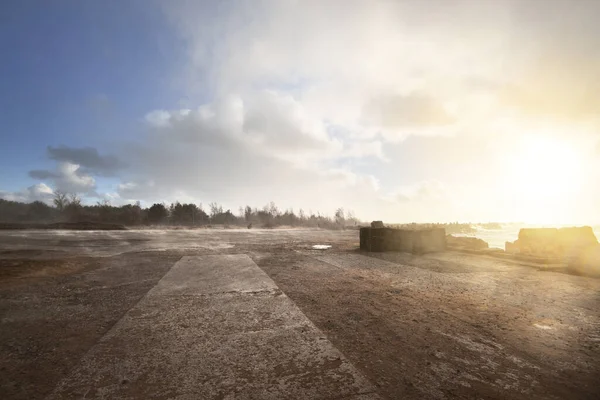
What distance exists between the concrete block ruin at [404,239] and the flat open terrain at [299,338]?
6.50m

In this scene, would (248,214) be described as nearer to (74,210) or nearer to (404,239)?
(74,210)

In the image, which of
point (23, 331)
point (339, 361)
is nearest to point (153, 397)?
point (339, 361)

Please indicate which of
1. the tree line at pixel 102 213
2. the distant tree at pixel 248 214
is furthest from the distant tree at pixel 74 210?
the distant tree at pixel 248 214

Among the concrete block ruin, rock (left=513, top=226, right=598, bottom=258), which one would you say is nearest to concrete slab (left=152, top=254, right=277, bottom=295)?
the concrete block ruin

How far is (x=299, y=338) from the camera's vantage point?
357 centimetres

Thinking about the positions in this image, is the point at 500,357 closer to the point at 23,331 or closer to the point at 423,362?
the point at 423,362

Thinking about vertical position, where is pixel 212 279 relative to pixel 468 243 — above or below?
below

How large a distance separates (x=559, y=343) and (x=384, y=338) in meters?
2.14

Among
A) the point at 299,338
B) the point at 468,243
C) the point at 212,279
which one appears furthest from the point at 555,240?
the point at 212,279

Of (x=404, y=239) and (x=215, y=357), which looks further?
(x=404, y=239)

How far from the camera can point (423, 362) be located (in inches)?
117

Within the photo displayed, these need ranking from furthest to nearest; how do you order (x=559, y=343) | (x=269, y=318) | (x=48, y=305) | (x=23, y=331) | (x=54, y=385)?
(x=48, y=305) → (x=269, y=318) → (x=23, y=331) → (x=559, y=343) → (x=54, y=385)

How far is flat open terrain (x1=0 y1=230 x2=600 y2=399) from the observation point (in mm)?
2578

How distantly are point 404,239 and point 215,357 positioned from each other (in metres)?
12.6
